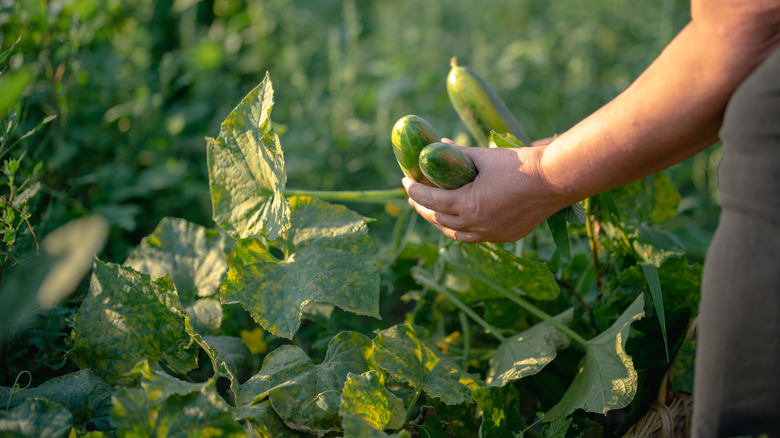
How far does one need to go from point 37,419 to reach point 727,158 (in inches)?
48.9

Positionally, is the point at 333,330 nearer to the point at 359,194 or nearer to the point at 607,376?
the point at 359,194

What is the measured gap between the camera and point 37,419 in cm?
105

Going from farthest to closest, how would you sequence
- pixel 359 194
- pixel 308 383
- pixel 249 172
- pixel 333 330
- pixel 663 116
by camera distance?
1. pixel 333 330
2. pixel 359 194
3. pixel 249 172
4. pixel 308 383
5. pixel 663 116

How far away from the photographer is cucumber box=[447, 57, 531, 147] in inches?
60.7

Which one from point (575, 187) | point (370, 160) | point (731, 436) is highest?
point (575, 187)

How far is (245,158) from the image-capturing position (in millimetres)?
1396

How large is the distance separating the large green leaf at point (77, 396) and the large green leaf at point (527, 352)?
2.71ft

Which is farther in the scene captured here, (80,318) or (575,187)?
(80,318)

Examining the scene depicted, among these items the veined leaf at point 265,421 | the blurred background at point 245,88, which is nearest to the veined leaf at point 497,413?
the veined leaf at point 265,421

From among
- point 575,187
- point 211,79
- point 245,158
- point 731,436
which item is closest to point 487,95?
point 575,187

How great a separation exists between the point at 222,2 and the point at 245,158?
2.59m

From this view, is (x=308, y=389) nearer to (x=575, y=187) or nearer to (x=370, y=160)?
(x=575, y=187)

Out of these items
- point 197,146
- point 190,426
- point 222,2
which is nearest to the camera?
point 190,426

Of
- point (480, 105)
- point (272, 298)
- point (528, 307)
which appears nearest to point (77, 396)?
point (272, 298)
